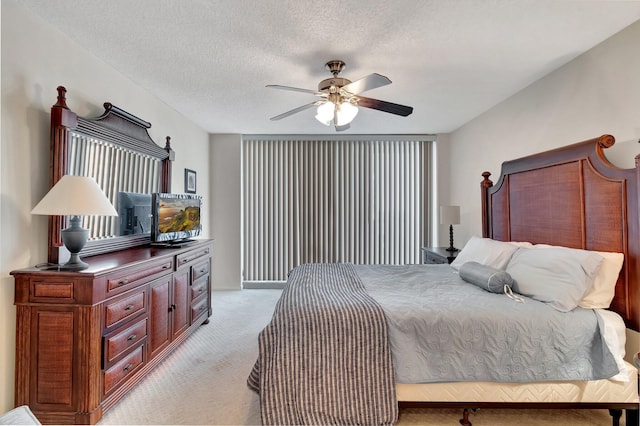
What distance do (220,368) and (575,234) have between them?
3.11 metres

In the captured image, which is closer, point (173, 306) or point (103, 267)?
point (103, 267)

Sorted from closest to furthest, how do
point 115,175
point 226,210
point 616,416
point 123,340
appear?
point 616,416, point 123,340, point 115,175, point 226,210

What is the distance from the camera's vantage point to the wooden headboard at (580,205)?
1.90 m

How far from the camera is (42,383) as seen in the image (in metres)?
1.79

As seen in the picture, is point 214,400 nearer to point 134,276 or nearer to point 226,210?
point 134,276

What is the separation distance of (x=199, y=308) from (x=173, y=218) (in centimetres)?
106

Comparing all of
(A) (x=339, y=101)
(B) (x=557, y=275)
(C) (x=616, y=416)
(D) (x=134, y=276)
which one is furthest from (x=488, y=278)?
(D) (x=134, y=276)

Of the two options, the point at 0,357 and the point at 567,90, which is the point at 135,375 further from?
the point at 567,90

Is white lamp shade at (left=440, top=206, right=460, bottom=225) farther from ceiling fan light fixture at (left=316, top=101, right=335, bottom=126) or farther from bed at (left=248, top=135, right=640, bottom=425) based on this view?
ceiling fan light fixture at (left=316, top=101, right=335, bottom=126)

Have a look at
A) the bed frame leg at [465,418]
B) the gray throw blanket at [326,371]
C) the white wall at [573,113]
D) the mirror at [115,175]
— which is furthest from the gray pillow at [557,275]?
the mirror at [115,175]

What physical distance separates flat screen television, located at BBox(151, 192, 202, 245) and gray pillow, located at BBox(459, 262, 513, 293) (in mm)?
2933

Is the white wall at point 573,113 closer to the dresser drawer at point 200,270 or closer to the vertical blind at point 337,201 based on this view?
the vertical blind at point 337,201

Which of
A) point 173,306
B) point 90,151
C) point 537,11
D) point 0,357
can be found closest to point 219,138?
point 90,151

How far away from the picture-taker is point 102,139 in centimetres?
240
